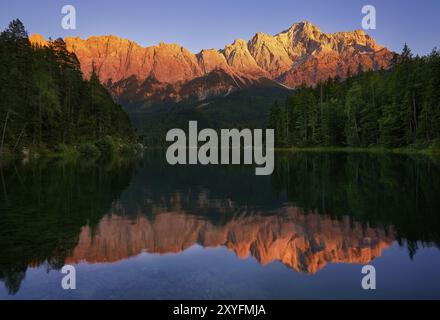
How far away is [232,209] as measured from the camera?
20484mm

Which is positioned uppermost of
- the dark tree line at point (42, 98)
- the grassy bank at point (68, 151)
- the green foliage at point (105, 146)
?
the dark tree line at point (42, 98)

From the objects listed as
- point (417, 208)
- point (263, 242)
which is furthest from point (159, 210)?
point (417, 208)

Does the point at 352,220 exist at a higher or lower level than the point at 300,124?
lower

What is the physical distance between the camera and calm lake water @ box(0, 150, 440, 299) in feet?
31.3

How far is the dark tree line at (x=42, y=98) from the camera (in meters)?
59.9

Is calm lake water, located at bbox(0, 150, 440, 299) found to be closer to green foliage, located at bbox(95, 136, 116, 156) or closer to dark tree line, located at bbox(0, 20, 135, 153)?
dark tree line, located at bbox(0, 20, 135, 153)

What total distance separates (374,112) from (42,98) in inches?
2925

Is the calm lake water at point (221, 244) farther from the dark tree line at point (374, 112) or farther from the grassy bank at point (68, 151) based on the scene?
the dark tree line at point (374, 112)

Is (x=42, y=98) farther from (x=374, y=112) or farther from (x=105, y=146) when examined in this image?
(x=374, y=112)

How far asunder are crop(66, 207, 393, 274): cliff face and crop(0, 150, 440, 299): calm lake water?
0.13 ft

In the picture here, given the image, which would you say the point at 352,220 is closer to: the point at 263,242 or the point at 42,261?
the point at 263,242

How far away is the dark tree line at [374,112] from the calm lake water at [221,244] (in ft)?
188

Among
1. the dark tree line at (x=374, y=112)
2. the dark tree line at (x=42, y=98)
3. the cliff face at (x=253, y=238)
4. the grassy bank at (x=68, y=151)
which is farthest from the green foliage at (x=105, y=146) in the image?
the cliff face at (x=253, y=238)
